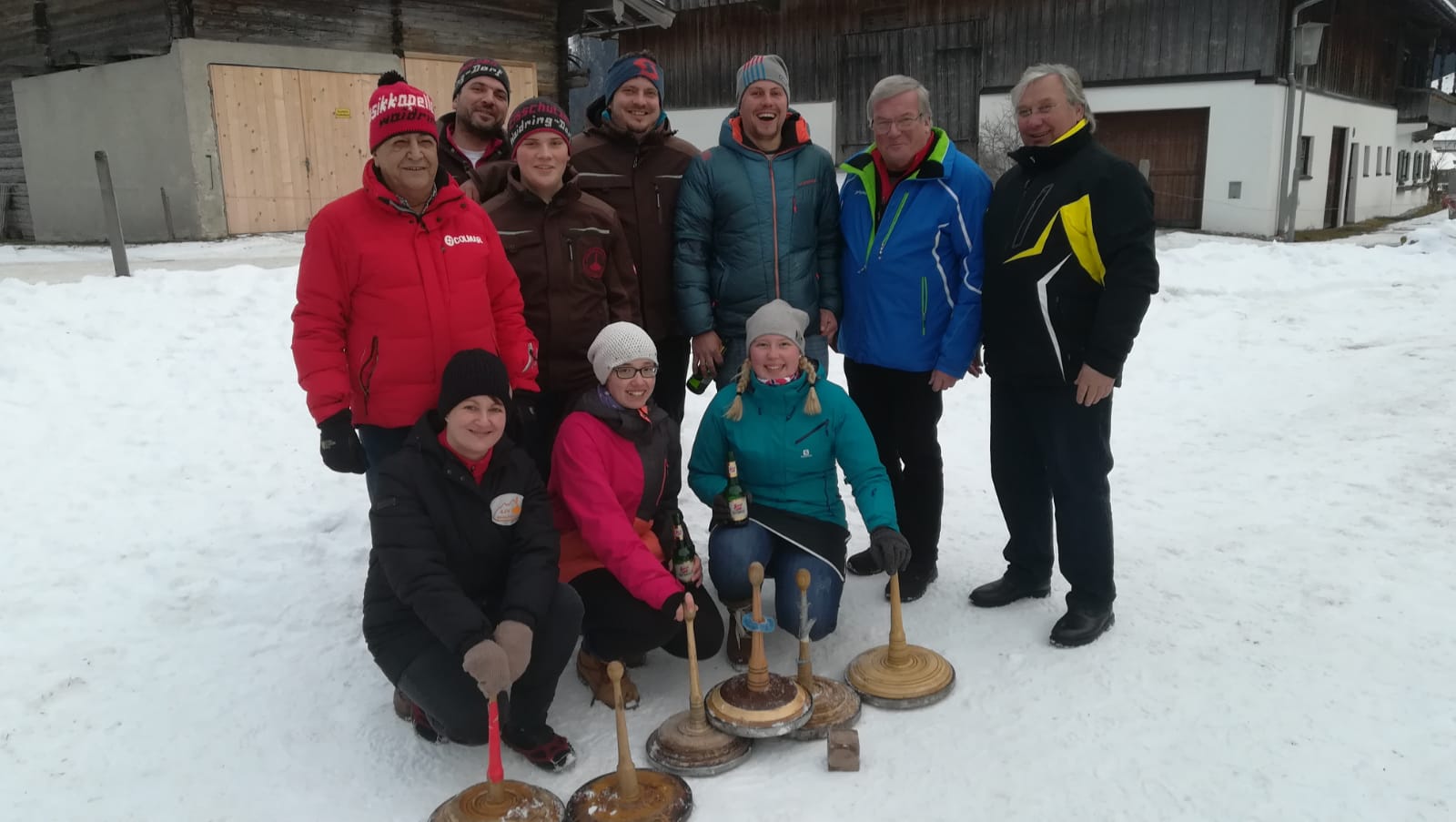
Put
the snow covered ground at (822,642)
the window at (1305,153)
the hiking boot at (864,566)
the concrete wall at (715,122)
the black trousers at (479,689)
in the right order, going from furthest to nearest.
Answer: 1. the concrete wall at (715,122)
2. the window at (1305,153)
3. the hiking boot at (864,566)
4. the black trousers at (479,689)
5. the snow covered ground at (822,642)

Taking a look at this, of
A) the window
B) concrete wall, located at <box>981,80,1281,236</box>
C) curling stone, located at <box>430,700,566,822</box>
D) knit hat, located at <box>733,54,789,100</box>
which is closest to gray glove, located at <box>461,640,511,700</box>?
curling stone, located at <box>430,700,566,822</box>

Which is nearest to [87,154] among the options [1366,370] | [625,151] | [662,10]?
[662,10]

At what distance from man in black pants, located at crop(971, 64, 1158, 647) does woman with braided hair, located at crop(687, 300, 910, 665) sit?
2.10 feet

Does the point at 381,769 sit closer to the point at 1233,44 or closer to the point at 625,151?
the point at 625,151

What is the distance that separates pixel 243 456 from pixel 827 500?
3.45 meters

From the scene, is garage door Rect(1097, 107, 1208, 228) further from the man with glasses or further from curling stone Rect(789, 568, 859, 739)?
curling stone Rect(789, 568, 859, 739)

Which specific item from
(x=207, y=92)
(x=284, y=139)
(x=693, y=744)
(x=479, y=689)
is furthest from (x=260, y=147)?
(x=693, y=744)

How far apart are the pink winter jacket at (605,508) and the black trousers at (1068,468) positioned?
4.55 ft

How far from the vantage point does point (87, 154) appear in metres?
13.0

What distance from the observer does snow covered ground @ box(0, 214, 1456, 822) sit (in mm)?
2756

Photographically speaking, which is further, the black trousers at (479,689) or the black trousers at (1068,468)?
the black trousers at (1068,468)

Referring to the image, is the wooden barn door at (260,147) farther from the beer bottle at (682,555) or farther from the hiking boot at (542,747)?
the hiking boot at (542,747)

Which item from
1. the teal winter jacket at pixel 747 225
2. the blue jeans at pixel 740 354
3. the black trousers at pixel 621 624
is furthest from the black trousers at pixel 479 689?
the teal winter jacket at pixel 747 225

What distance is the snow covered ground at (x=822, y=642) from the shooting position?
9.04ft
